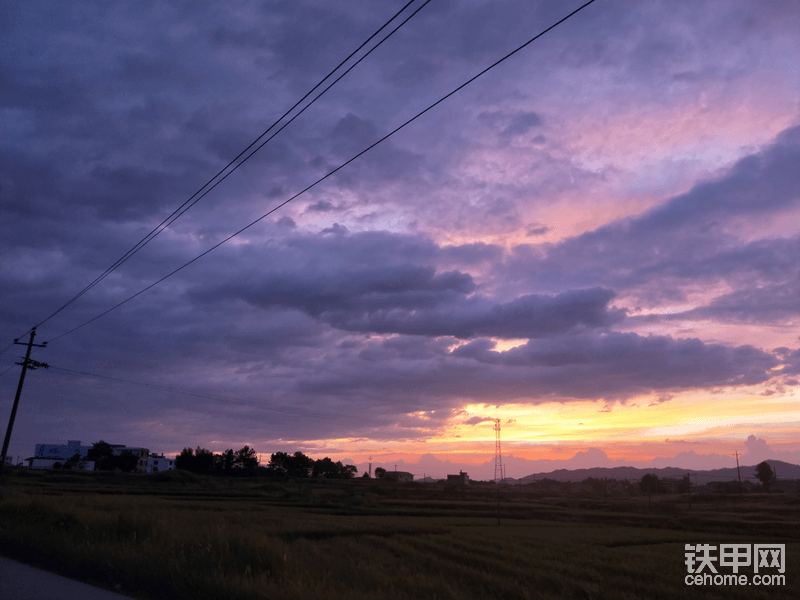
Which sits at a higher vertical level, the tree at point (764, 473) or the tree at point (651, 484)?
the tree at point (764, 473)

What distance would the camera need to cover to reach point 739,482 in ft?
268

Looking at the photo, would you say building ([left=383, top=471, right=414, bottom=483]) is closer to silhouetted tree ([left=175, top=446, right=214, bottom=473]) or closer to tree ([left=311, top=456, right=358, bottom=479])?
tree ([left=311, top=456, right=358, bottom=479])

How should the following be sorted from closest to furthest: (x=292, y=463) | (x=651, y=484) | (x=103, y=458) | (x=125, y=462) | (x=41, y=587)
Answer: (x=41, y=587)
(x=651, y=484)
(x=125, y=462)
(x=103, y=458)
(x=292, y=463)

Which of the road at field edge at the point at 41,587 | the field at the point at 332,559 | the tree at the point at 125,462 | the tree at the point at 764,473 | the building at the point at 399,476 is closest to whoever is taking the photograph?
the road at field edge at the point at 41,587

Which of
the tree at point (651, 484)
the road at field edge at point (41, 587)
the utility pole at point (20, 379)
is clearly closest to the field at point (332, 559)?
the road at field edge at point (41, 587)

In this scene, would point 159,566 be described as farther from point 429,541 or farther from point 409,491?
point 409,491

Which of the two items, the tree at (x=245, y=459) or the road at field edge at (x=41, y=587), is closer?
the road at field edge at (x=41, y=587)

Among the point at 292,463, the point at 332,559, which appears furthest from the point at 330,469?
the point at 332,559

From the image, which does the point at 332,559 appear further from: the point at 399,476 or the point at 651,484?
the point at 399,476

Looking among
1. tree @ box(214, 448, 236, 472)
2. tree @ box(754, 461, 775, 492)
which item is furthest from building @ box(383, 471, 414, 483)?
tree @ box(754, 461, 775, 492)

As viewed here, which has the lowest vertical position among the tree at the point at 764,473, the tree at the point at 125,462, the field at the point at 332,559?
the tree at the point at 125,462

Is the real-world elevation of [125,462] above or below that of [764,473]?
below

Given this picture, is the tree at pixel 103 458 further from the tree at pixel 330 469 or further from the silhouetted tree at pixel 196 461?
the tree at pixel 330 469

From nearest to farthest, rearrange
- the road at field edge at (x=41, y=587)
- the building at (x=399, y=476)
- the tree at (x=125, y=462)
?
the road at field edge at (x=41, y=587)
the tree at (x=125, y=462)
the building at (x=399, y=476)
